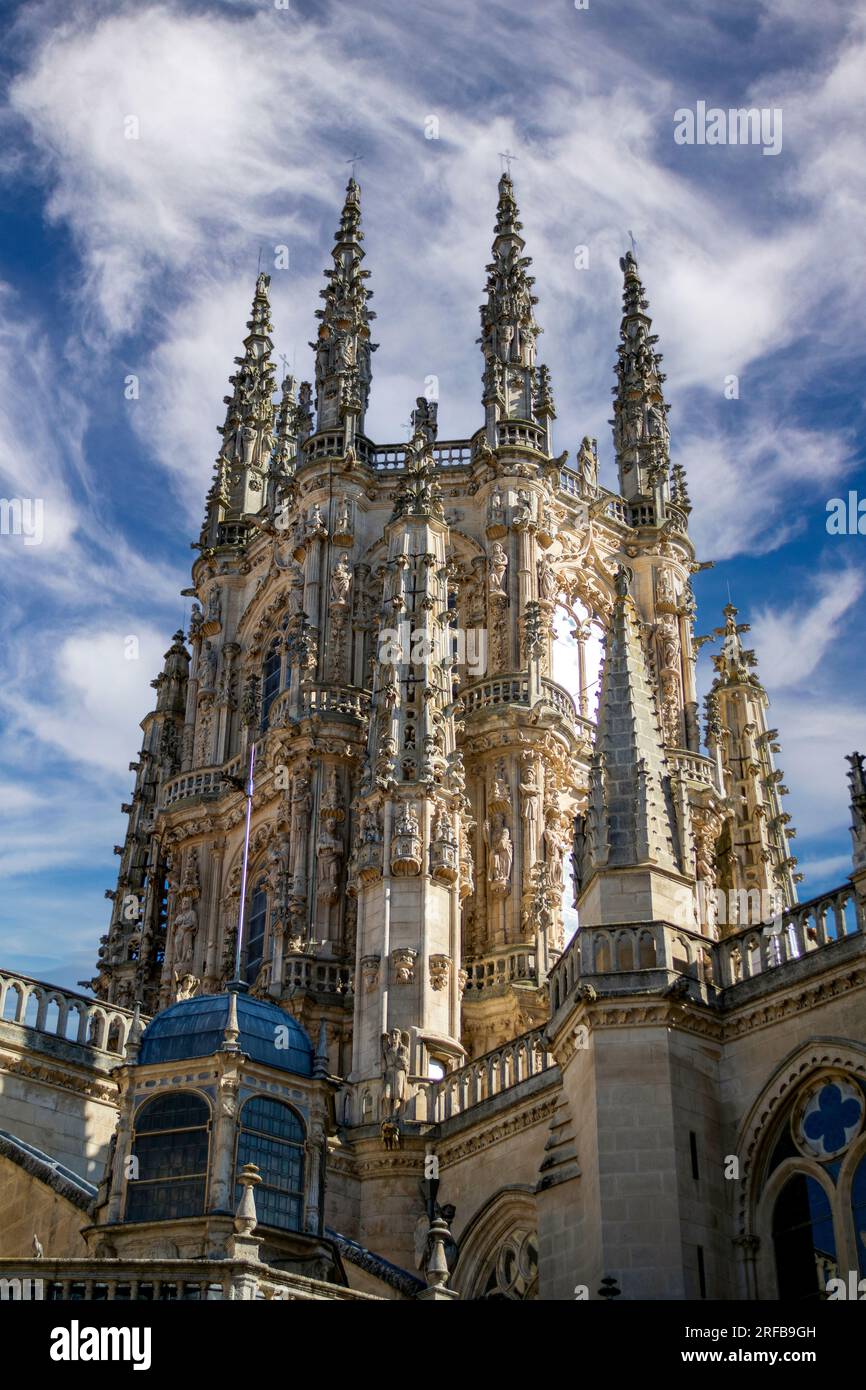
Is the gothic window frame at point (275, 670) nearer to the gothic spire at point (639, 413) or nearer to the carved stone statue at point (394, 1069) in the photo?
the gothic spire at point (639, 413)

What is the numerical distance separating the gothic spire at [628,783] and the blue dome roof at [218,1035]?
547cm

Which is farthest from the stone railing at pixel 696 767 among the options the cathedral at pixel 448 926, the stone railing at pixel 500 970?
the stone railing at pixel 500 970

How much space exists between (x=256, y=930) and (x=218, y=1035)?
2239cm

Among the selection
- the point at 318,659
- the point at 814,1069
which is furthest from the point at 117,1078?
the point at 318,659

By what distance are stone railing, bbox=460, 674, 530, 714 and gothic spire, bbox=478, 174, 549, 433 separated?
850 cm

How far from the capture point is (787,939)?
25922mm

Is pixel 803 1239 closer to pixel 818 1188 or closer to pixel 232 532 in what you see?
pixel 818 1188

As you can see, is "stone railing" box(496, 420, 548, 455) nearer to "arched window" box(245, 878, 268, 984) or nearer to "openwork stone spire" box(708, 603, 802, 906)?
"openwork stone spire" box(708, 603, 802, 906)

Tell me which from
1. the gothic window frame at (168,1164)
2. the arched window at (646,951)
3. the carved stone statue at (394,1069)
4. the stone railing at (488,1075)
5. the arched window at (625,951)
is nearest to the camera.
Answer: the gothic window frame at (168,1164)

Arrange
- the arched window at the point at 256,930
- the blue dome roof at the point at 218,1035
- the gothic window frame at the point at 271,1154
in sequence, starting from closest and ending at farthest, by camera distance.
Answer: the gothic window frame at the point at 271,1154 → the blue dome roof at the point at 218,1035 → the arched window at the point at 256,930

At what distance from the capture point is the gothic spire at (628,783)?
89.8ft
